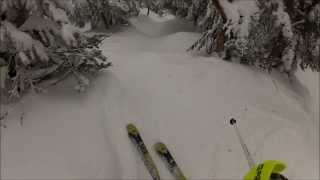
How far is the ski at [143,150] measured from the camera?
5.33 m

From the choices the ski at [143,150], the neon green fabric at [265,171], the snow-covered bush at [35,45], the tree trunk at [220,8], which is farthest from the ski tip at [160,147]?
the tree trunk at [220,8]

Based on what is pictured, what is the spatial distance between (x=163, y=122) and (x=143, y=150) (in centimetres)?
62

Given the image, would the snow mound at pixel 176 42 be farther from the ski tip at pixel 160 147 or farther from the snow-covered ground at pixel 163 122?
the ski tip at pixel 160 147

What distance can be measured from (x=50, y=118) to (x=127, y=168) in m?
1.08

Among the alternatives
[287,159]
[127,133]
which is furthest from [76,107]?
[287,159]

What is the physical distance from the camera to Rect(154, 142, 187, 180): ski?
5359 mm

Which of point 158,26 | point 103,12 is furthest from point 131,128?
point 158,26

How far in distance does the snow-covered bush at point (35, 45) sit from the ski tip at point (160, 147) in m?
1.14

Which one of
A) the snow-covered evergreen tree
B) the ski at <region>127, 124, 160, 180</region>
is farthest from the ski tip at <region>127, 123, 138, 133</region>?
the snow-covered evergreen tree

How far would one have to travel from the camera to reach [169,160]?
547 centimetres

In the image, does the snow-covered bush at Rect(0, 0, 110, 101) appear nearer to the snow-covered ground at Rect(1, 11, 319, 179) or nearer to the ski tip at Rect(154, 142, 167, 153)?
the snow-covered ground at Rect(1, 11, 319, 179)

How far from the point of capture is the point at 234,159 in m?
5.79

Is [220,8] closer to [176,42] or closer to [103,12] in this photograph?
[176,42]

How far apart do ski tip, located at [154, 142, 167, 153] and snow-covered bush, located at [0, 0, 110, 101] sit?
3.76 ft
